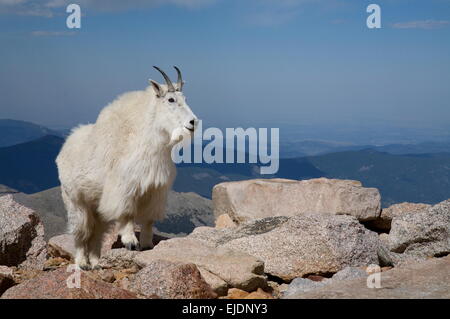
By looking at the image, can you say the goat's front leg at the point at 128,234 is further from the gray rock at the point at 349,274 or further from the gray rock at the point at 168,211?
the gray rock at the point at 168,211

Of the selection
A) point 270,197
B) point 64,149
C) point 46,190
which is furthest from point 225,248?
point 46,190

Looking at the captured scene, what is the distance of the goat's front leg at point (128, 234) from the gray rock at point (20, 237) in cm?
187

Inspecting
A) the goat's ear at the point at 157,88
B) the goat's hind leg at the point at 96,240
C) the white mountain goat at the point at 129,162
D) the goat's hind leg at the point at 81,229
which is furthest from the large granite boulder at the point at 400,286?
the goat's hind leg at the point at 96,240

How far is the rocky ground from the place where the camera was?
693 cm

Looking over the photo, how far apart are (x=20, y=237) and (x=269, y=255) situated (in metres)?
4.40

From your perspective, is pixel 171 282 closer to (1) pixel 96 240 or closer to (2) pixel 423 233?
(1) pixel 96 240

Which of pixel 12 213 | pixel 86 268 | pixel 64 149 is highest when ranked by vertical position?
pixel 64 149

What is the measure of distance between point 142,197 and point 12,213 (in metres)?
2.59

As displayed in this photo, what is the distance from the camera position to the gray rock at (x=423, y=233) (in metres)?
9.85

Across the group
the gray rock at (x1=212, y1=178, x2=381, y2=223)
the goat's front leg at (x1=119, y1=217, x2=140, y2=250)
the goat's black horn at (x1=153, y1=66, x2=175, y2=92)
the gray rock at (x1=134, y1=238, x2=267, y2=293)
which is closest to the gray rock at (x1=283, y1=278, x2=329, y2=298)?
the gray rock at (x1=134, y1=238, x2=267, y2=293)

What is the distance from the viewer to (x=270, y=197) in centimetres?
1331

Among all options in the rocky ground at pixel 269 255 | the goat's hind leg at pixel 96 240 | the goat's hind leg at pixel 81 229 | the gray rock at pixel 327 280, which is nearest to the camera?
the rocky ground at pixel 269 255
